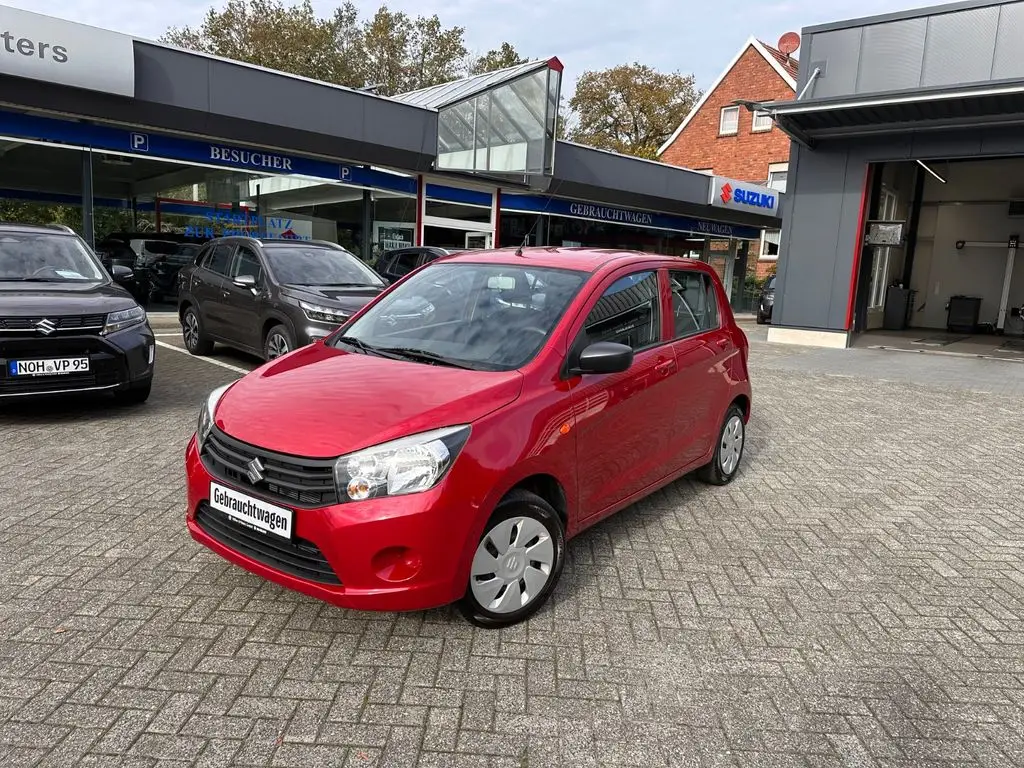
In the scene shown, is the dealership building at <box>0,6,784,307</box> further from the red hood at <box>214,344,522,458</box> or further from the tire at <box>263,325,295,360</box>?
the red hood at <box>214,344,522,458</box>

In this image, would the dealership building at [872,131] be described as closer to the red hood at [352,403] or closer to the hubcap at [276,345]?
the hubcap at [276,345]

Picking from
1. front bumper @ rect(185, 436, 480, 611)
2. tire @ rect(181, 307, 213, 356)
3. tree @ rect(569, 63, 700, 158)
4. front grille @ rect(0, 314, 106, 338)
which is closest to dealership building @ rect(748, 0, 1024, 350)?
tire @ rect(181, 307, 213, 356)

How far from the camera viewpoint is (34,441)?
5625 mm

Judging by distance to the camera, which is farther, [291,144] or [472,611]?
[291,144]

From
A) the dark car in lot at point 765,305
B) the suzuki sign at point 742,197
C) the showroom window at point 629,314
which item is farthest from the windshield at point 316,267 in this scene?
the suzuki sign at point 742,197

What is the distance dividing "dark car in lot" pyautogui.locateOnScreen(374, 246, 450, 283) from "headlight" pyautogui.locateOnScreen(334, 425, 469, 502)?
11.2 m

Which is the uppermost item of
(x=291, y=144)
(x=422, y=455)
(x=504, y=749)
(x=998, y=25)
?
(x=998, y=25)

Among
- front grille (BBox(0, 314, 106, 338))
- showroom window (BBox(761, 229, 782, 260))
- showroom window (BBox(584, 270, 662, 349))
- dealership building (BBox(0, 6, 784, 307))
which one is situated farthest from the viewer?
showroom window (BBox(761, 229, 782, 260))

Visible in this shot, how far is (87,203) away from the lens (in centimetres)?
1330

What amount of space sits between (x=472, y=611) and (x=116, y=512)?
2.54m

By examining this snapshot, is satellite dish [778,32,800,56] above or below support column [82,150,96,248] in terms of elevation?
above

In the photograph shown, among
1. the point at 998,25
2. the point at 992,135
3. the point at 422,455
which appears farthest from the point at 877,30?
the point at 422,455

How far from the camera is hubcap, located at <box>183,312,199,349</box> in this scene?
33.0 feet

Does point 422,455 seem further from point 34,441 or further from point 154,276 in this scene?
point 154,276
